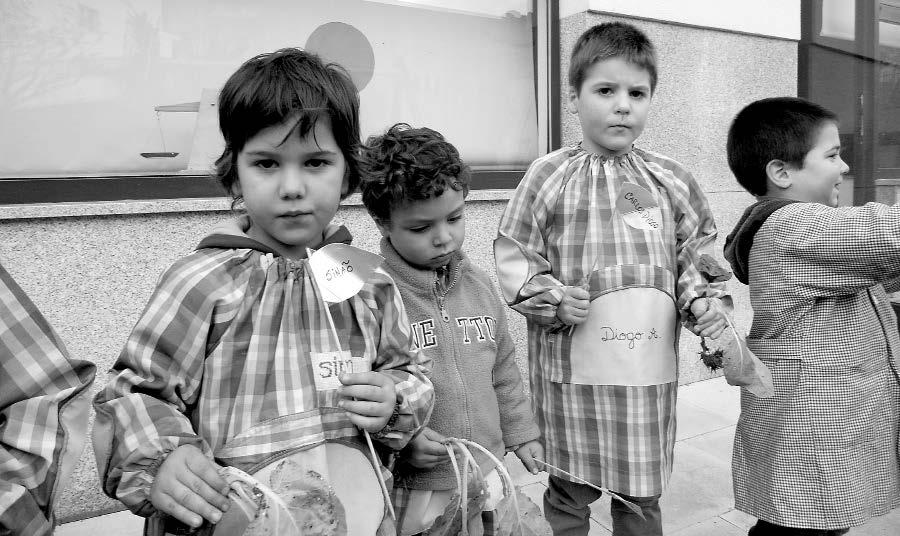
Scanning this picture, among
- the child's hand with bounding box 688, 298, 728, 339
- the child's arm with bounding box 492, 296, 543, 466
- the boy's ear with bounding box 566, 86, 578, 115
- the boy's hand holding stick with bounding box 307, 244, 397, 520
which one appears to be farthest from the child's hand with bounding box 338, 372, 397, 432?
the boy's ear with bounding box 566, 86, 578, 115

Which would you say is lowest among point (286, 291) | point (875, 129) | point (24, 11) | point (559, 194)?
point (286, 291)

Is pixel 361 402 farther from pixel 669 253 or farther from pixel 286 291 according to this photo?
pixel 669 253

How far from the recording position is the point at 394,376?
1.39 metres

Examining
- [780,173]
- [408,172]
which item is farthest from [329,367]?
[780,173]

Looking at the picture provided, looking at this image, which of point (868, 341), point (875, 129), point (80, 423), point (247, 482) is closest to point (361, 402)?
point (247, 482)

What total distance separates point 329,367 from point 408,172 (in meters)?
0.65

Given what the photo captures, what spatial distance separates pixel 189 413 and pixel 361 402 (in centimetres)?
34

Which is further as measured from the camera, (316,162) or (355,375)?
(316,162)

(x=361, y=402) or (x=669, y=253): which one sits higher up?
(x=669, y=253)

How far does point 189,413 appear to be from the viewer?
4.19 ft

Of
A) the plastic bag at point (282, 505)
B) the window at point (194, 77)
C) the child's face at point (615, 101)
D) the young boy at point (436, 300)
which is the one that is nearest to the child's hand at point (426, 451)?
the young boy at point (436, 300)

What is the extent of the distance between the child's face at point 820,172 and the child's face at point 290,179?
1694mm

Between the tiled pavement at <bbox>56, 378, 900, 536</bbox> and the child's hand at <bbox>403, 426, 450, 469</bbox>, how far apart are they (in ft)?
4.51

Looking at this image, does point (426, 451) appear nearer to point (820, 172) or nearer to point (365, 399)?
point (365, 399)
